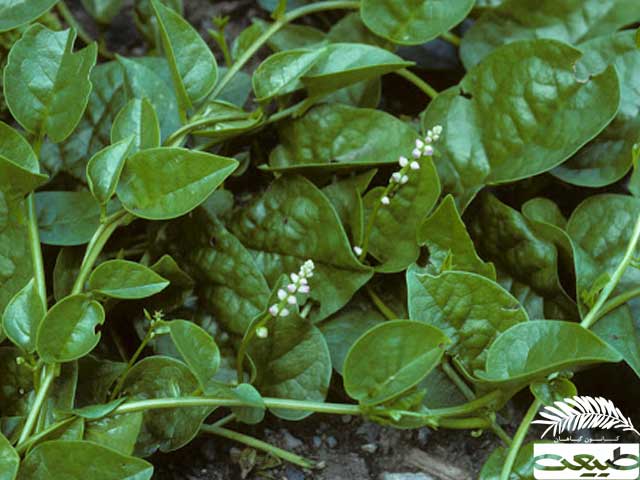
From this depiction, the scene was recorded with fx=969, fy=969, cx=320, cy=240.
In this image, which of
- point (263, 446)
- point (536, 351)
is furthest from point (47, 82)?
point (536, 351)

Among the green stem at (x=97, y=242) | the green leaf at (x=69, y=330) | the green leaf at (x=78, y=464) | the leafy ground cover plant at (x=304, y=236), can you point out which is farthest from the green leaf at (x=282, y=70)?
the green leaf at (x=78, y=464)

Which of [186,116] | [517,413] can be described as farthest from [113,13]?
[517,413]

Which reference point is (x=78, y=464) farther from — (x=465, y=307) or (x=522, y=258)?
(x=522, y=258)

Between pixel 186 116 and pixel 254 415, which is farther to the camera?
pixel 186 116

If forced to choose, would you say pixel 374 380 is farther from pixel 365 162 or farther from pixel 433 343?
pixel 365 162

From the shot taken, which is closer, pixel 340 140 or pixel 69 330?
pixel 69 330

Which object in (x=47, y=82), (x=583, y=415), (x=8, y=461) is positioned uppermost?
(x=47, y=82)

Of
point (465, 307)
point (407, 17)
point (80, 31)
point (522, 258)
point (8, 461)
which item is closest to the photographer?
point (8, 461)
